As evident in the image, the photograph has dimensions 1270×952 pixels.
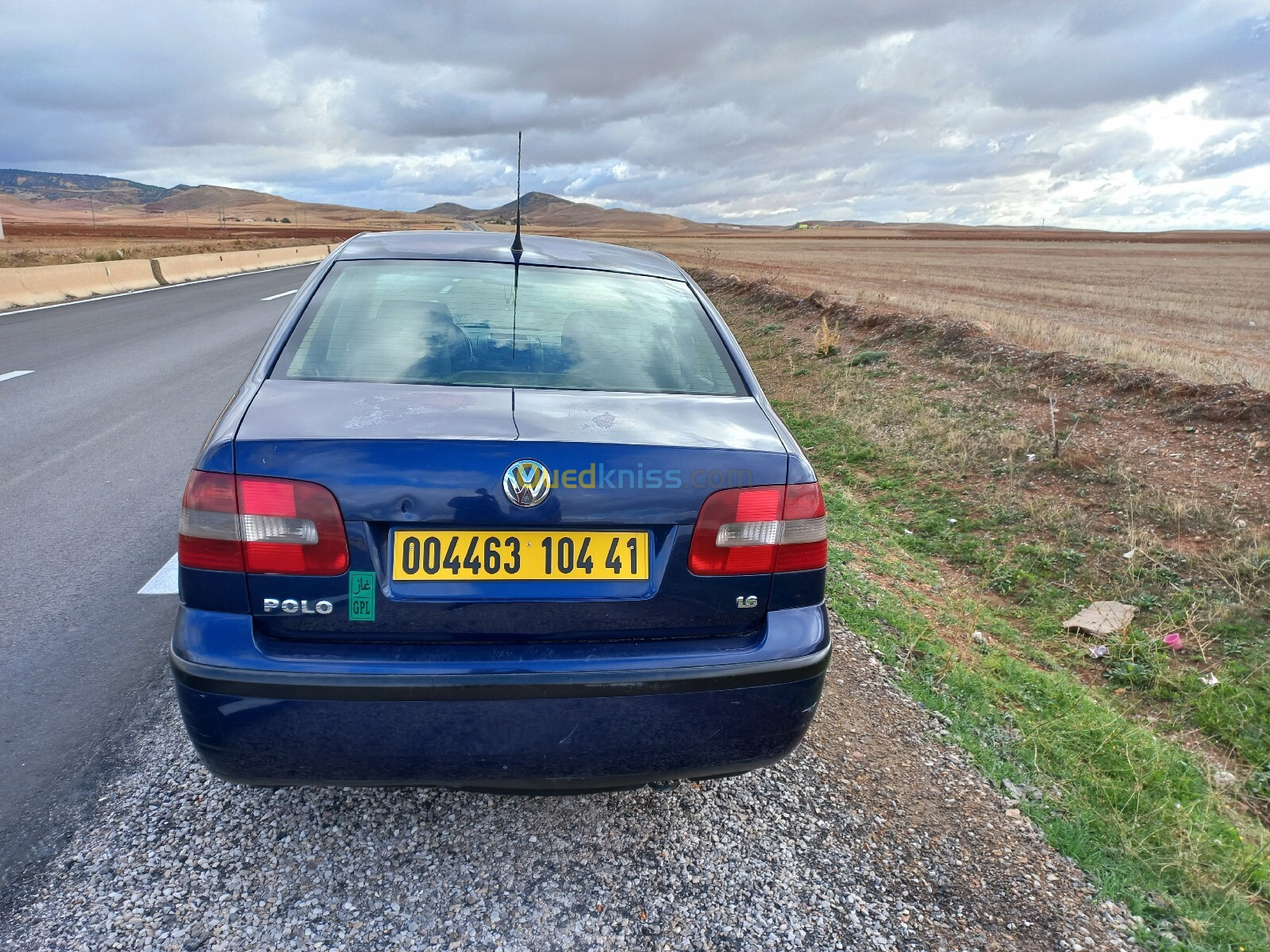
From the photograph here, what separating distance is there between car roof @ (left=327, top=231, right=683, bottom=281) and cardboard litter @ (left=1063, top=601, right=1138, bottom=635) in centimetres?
282

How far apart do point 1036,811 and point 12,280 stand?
17.7 meters

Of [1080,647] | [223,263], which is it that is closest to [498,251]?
[1080,647]

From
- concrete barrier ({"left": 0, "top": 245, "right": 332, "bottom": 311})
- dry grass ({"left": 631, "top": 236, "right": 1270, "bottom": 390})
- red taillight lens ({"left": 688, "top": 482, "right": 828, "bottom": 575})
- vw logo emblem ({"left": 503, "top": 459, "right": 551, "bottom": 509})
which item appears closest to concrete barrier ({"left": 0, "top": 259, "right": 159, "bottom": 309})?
concrete barrier ({"left": 0, "top": 245, "right": 332, "bottom": 311})

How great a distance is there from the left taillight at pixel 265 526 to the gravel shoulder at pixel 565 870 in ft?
2.84

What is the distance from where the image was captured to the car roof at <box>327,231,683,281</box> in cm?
306

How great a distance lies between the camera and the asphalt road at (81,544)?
8.66 feet

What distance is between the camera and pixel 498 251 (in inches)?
124

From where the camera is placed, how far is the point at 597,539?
6.61 ft

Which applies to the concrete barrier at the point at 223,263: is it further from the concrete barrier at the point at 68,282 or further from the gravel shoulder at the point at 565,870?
the gravel shoulder at the point at 565,870

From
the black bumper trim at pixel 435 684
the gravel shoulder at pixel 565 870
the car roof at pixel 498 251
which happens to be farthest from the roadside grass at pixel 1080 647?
the car roof at pixel 498 251

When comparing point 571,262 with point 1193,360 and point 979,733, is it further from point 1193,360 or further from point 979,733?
point 1193,360

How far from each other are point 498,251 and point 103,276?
1859cm

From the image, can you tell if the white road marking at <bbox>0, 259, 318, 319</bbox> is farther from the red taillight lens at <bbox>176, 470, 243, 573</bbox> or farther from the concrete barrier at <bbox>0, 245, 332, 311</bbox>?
the red taillight lens at <bbox>176, 470, 243, 573</bbox>

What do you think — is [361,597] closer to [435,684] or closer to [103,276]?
[435,684]
